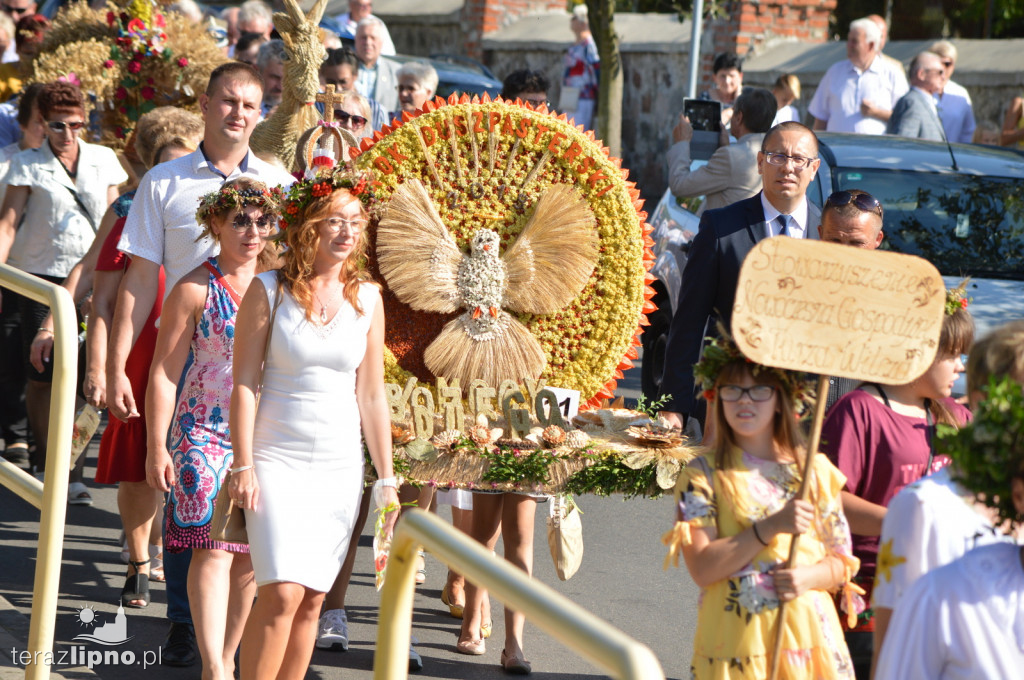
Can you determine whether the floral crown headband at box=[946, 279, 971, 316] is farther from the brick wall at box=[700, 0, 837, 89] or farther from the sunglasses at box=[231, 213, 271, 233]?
the brick wall at box=[700, 0, 837, 89]

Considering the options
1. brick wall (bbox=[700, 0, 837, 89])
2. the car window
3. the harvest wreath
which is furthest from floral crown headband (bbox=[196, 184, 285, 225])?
brick wall (bbox=[700, 0, 837, 89])

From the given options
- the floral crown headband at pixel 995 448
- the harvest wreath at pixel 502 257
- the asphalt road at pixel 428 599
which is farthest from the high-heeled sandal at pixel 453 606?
the floral crown headband at pixel 995 448

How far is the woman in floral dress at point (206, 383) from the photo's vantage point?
4141mm

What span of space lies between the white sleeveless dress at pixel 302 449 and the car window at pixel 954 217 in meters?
3.78

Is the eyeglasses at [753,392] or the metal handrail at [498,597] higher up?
the eyeglasses at [753,392]

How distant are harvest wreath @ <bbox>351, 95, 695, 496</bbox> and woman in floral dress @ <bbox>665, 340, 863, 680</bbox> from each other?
5.06ft

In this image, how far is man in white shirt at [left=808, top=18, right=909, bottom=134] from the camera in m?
10.7

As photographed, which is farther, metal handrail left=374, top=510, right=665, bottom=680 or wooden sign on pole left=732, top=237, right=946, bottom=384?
wooden sign on pole left=732, top=237, right=946, bottom=384

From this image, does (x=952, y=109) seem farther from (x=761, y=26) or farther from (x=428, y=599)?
(x=428, y=599)

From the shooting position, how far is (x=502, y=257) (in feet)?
15.7

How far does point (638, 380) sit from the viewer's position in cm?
954

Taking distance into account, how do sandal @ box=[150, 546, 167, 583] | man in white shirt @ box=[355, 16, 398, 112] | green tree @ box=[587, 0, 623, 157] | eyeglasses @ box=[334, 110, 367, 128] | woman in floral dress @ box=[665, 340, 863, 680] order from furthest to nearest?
green tree @ box=[587, 0, 623, 157] → man in white shirt @ box=[355, 16, 398, 112] → eyeglasses @ box=[334, 110, 367, 128] → sandal @ box=[150, 546, 167, 583] → woman in floral dress @ box=[665, 340, 863, 680]

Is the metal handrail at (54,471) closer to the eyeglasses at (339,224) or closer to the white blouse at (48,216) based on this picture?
the eyeglasses at (339,224)

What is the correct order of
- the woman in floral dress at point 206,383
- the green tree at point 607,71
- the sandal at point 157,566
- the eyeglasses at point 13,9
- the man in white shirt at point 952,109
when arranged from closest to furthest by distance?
1. the woman in floral dress at point 206,383
2. the sandal at point 157,566
3. the man in white shirt at point 952,109
4. the eyeglasses at point 13,9
5. the green tree at point 607,71
